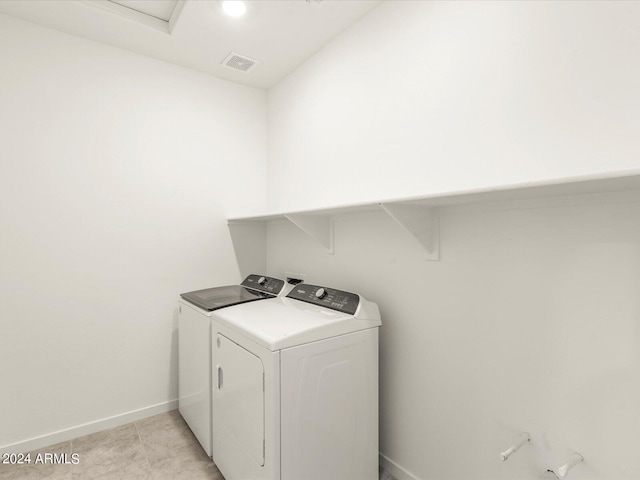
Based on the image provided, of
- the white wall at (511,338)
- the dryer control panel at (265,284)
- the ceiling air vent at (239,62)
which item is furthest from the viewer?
the ceiling air vent at (239,62)

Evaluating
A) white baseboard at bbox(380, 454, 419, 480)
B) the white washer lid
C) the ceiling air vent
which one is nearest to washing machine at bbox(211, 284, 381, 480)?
the white washer lid

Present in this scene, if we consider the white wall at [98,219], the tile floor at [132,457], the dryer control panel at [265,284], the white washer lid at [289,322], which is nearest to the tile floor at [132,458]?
the tile floor at [132,457]

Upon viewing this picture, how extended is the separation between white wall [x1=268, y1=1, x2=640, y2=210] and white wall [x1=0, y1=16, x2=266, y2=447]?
970mm

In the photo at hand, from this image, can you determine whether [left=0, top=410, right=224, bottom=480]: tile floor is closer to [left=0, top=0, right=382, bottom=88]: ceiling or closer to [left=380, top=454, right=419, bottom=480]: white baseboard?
[left=380, top=454, right=419, bottom=480]: white baseboard

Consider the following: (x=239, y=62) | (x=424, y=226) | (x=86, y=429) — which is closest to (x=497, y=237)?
(x=424, y=226)

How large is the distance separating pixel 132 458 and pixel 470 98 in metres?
2.67

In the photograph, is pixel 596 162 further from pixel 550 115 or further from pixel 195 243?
pixel 195 243

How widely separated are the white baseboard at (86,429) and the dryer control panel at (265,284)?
41.8 inches

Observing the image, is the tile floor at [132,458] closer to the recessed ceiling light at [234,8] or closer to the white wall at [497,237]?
the white wall at [497,237]

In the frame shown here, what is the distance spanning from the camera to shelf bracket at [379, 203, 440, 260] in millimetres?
1507

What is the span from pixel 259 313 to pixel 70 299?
4.52ft

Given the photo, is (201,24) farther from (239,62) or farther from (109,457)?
(109,457)

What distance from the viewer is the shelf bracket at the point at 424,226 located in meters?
1.51

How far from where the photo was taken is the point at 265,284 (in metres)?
2.42
